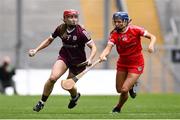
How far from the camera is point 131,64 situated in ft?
56.5

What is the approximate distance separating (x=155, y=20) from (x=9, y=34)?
624cm

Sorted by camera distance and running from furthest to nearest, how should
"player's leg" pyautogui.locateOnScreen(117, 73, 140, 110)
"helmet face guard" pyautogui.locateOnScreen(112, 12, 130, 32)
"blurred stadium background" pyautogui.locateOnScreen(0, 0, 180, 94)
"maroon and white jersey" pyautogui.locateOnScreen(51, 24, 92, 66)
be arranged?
1. "blurred stadium background" pyautogui.locateOnScreen(0, 0, 180, 94)
2. "maroon and white jersey" pyautogui.locateOnScreen(51, 24, 92, 66)
3. "player's leg" pyautogui.locateOnScreen(117, 73, 140, 110)
4. "helmet face guard" pyautogui.locateOnScreen(112, 12, 130, 32)

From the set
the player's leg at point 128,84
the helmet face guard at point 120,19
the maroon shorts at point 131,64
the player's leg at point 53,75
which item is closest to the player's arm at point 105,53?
the helmet face guard at point 120,19

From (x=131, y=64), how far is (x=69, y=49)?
1325mm

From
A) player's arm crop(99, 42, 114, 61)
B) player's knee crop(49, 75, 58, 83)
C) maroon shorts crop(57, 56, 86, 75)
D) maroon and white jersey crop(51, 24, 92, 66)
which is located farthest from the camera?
maroon shorts crop(57, 56, 86, 75)

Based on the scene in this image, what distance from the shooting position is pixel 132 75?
17047 mm

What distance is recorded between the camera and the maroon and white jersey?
17.2 m

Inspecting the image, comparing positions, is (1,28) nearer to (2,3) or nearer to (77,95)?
(2,3)

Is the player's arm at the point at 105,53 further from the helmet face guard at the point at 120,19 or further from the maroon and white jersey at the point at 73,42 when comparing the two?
the maroon and white jersey at the point at 73,42

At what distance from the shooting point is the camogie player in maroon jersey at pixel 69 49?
55.9ft

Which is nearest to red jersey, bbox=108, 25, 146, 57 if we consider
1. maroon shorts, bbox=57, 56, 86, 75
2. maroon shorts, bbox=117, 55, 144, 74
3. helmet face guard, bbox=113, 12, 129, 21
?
maroon shorts, bbox=117, 55, 144, 74

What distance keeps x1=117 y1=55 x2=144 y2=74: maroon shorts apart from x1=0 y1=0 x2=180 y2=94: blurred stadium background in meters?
16.5

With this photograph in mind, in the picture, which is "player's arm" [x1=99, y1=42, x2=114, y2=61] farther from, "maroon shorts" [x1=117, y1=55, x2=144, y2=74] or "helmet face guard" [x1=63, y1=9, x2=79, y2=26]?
"helmet face guard" [x1=63, y1=9, x2=79, y2=26]

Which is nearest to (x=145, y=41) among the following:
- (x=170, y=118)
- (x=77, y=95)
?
(x=77, y=95)
